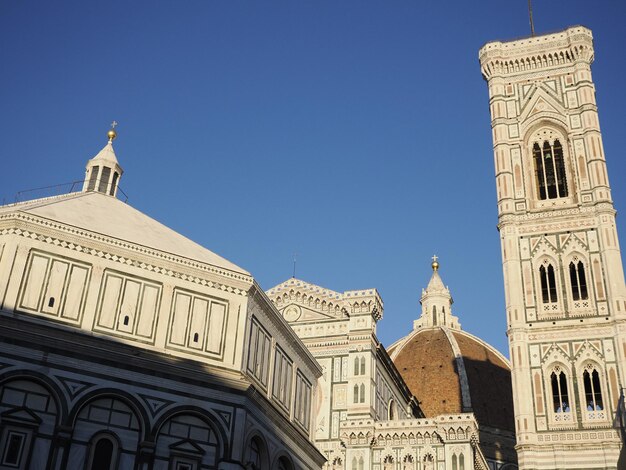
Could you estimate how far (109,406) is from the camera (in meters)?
20.3

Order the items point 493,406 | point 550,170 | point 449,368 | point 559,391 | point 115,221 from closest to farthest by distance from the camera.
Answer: point 115,221, point 559,391, point 550,170, point 493,406, point 449,368

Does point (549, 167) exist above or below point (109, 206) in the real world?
above

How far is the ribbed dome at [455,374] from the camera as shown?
81688 millimetres

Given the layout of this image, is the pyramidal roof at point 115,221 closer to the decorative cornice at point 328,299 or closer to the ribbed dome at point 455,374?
the decorative cornice at point 328,299

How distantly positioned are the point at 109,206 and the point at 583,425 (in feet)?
79.3

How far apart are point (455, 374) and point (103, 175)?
206 ft

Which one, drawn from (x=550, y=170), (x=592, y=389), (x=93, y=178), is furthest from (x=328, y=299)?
(x=93, y=178)

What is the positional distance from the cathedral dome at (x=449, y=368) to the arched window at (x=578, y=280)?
133 feet

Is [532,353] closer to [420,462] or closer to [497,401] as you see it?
[420,462]

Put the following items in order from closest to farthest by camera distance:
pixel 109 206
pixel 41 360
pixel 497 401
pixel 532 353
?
pixel 41 360, pixel 109 206, pixel 532 353, pixel 497 401

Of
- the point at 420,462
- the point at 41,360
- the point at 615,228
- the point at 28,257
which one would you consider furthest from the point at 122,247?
the point at 615,228

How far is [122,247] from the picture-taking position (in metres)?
22.5

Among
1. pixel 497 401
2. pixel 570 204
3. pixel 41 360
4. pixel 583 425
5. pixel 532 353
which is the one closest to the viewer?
pixel 41 360

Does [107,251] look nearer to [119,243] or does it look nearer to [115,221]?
[119,243]
